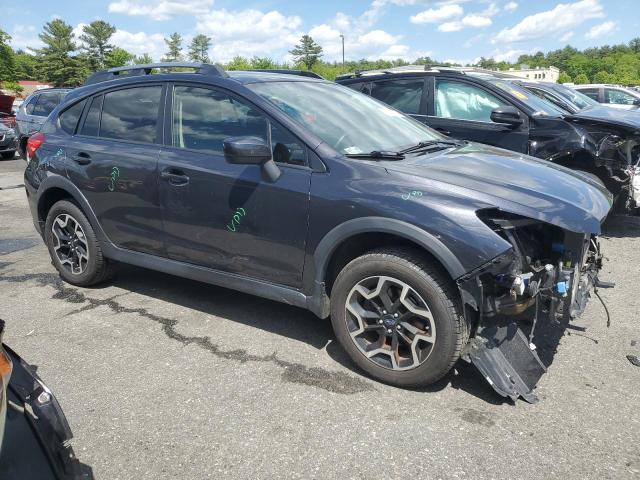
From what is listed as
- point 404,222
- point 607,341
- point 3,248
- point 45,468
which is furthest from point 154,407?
point 3,248

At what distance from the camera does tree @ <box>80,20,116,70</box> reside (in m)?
84.6

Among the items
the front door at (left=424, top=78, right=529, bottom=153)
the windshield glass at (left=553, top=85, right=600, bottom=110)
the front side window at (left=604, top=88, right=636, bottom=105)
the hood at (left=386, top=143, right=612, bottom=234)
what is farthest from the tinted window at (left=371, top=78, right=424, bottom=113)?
the front side window at (left=604, top=88, right=636, bottom=105)

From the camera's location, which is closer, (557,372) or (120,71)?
(557,372)

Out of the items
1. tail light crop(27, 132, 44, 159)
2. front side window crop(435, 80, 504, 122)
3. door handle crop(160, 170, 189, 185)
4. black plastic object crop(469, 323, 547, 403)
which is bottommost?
black plastic object crop(469, 323, 547, 403)

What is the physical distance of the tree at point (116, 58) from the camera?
277ft

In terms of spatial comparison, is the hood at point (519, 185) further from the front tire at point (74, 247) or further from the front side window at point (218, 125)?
the front tire at point (74, 247)

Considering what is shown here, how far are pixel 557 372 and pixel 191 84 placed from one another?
3.16 metres

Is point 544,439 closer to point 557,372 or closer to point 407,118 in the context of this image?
point 557,372

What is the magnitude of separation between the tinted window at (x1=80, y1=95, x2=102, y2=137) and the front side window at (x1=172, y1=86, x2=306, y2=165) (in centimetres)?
91

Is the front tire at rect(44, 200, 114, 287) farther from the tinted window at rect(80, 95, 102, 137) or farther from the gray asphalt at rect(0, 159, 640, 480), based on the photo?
the tinted window at rect(80, 95, 102, 137)

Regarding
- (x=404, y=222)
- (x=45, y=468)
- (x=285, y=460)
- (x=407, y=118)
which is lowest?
(x=285, y=460)

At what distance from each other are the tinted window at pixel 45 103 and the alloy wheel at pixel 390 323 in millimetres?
13098

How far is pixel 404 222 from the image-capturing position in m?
2.97

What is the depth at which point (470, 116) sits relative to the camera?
6605 mm
